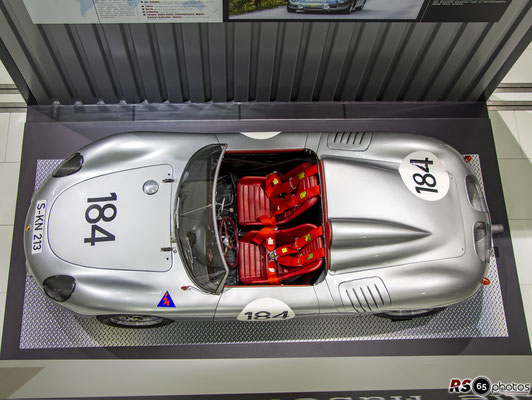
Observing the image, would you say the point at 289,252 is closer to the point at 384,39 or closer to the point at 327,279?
the point at 327,279

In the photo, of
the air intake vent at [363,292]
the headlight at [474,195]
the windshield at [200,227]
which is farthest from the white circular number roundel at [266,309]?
the headlight at [474,195]

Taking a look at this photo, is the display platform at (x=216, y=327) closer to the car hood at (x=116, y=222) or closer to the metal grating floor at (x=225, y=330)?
the metal grating floor at (x=225, y=330)

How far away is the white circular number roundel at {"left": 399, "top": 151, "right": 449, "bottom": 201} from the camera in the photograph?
3.77m

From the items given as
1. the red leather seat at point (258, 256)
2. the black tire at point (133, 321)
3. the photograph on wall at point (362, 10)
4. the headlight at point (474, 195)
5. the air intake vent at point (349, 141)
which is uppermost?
the photograph on wall at point (362, 10)

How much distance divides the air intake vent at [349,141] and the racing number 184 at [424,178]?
40 cm

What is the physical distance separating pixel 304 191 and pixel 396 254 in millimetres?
847

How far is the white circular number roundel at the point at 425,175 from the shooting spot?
12.4 feet

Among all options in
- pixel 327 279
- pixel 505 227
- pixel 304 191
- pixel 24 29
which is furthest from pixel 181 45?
pixel 505 227

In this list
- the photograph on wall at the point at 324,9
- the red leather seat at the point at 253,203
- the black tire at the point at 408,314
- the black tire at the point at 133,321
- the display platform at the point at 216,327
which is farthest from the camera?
the display platform at the point at 216,327

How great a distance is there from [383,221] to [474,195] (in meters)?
0.82

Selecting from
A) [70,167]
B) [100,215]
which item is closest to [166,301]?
[100,215]

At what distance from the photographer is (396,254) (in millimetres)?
3629

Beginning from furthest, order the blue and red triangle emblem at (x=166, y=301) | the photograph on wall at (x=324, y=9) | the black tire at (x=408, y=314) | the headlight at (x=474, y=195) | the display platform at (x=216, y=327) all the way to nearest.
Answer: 1. the display platform at (x=216, y=327)
2. the black tire at (x=408, y=314)
3. the headlight at (x=474, y=195)
4. the photograph on wall at (x=324, y=9)
5. the blue and red triangle emblem at (x=166, y=301)

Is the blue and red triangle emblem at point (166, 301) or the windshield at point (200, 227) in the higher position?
the windshield at point (200, 227)
